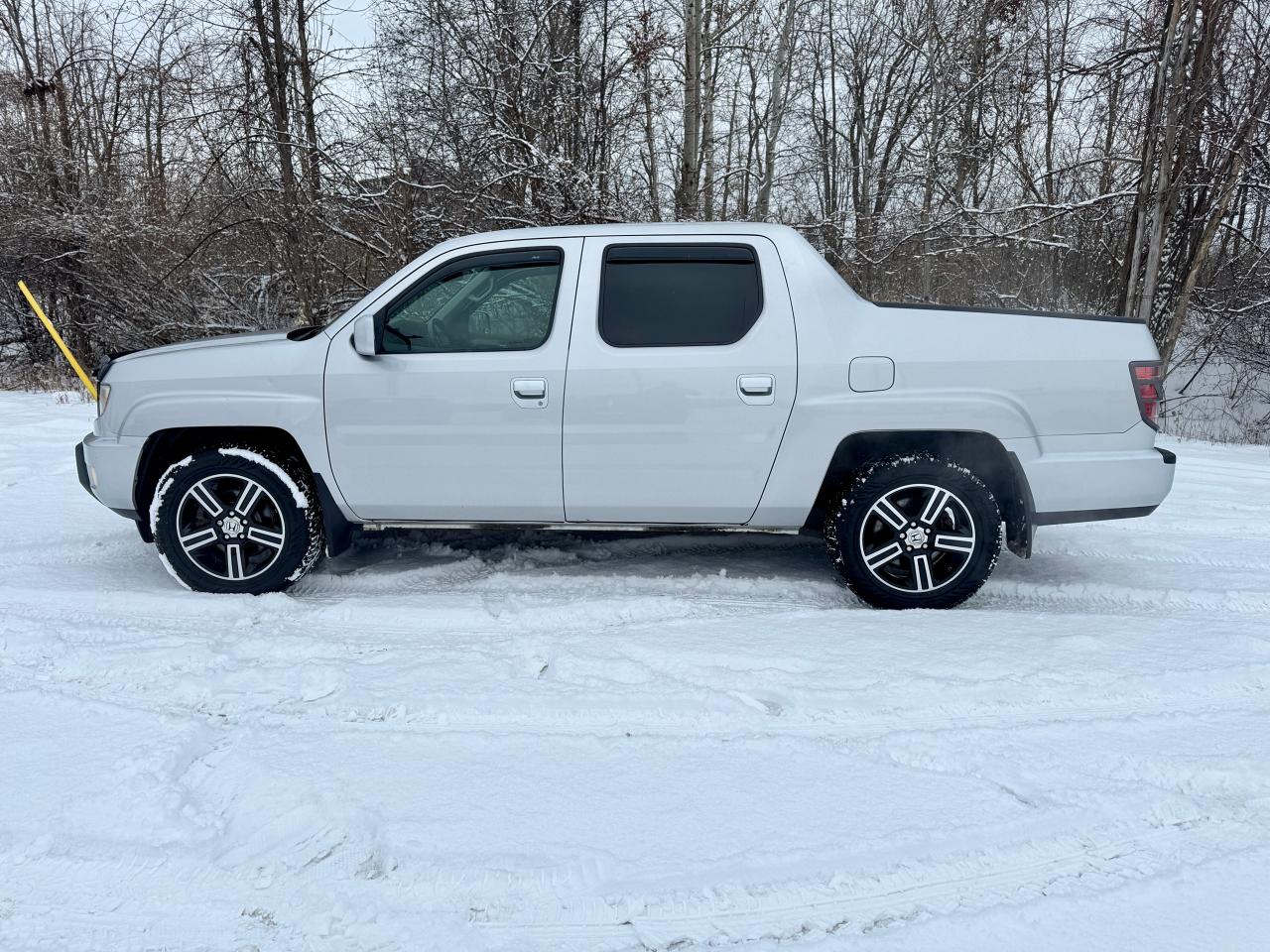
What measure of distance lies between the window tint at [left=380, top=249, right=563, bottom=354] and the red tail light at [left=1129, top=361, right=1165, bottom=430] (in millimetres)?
2675

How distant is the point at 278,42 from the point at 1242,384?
52.7ft

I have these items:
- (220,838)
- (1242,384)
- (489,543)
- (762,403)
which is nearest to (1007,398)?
(762,403)

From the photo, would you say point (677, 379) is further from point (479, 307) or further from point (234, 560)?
point (234, 560)

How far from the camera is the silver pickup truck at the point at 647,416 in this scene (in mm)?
3594

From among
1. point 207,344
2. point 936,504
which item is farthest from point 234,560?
point 936,504

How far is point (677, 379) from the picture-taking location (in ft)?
11.9

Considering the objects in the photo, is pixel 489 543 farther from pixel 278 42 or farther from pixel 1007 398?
pixel 278 42

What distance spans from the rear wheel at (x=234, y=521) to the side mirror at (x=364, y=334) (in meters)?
0.75

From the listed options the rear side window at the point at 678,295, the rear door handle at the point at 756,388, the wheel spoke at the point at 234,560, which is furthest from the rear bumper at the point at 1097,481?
the wheel spoke at the point at 234,560

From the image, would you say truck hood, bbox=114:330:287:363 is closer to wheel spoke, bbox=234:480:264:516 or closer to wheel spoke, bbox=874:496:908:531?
wheel spoke, bbox=234:480:264:516

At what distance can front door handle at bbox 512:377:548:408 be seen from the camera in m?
3.70

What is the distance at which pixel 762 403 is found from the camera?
11.9ft

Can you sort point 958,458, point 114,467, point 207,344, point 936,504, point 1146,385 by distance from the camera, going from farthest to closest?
point 207,344, point 114,467, point 958,458, point 936,504, point 1146,385

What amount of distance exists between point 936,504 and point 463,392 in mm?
2267
